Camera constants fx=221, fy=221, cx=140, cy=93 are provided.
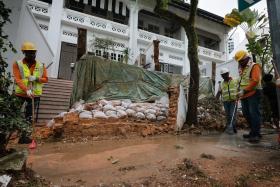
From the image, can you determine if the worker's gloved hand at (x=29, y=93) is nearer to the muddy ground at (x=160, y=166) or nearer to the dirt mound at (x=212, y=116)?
the muddy ground at (x=160, y=166)

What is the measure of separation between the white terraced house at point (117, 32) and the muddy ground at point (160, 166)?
6225mm

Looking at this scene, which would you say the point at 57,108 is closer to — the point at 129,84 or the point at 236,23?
the point at 129,84

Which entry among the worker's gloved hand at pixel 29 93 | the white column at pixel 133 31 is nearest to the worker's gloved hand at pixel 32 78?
the worker's gloved hand at pixel 29 93

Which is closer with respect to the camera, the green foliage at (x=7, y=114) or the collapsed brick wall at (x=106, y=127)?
the green foliage at (x=7, y=114)

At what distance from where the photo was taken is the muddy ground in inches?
87.0

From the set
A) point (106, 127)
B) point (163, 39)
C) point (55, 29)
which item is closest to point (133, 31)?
point (163, 39)

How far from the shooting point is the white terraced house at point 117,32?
1259 cm

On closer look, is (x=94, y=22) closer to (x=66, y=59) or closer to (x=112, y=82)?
(x=66, y=59)

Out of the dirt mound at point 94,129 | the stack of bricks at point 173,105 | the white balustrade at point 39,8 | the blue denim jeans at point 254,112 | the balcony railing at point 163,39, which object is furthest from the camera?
the balcony railing at point 163,39

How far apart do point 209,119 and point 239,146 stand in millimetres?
3115

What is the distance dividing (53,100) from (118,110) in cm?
255

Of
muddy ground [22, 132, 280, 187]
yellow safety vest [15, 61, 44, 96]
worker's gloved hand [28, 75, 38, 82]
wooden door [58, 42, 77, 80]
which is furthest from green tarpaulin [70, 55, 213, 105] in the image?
wooden door [58, 42, 77, 80]

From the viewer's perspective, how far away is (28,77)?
416 centimetres

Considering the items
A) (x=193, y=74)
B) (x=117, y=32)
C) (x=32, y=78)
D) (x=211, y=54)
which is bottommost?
(x=32, y=78)
